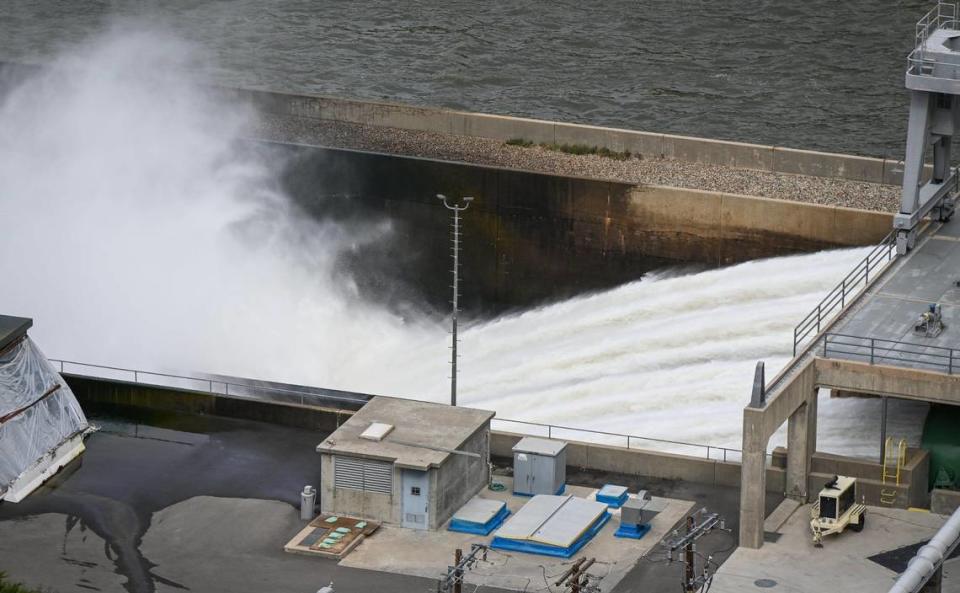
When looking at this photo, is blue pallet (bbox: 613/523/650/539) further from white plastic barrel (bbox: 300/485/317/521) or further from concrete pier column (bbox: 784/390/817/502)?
white plastic barrel (bbox: 300/485/317/521)

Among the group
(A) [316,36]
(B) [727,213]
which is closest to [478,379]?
(B) [727,213]

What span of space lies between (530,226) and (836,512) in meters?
23.4

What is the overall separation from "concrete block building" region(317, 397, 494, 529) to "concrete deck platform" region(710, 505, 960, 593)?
6011mm

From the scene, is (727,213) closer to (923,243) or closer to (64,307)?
(923,243)

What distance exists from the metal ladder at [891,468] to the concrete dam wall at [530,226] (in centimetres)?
1446

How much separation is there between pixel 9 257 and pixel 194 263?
669 cm

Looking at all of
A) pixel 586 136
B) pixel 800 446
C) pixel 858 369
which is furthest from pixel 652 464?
pixel 586 136

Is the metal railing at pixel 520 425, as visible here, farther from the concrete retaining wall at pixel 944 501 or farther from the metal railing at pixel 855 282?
the concrete retaining wall at pixel 944 501

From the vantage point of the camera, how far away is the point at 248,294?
209ft

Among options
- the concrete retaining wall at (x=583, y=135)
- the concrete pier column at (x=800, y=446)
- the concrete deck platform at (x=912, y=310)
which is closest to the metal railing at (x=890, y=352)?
the concrete deck platform at (x=912, y=310)

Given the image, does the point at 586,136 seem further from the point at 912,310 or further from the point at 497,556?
the point at 497,556

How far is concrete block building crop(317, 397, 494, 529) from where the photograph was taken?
40969 mm

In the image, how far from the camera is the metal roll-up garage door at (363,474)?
41.2 m

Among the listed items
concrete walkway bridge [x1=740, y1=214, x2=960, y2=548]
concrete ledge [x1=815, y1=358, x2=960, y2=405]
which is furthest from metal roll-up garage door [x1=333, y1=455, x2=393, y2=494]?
concrete ledge [x1=815, y1=358, x2=960, y2=405]
